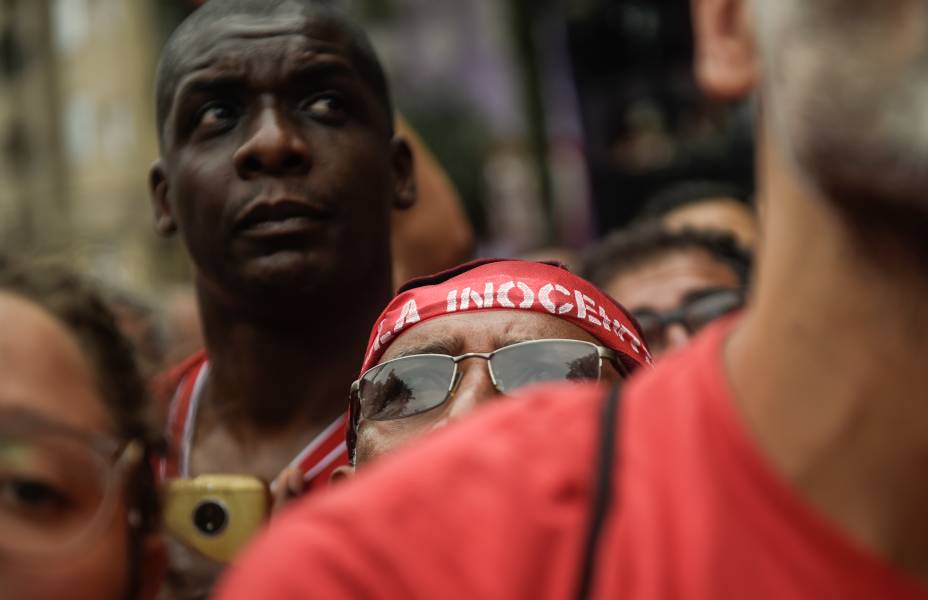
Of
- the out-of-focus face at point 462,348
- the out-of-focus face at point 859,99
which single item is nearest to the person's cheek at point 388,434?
the out-of-focus face at point 462,348

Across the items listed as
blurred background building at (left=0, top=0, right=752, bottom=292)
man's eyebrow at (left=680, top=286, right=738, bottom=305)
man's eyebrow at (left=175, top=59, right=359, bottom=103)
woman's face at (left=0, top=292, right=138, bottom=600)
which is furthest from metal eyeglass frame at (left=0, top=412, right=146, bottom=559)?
man's eyebrow at (left=680, top=286, right=738, bottom=305)

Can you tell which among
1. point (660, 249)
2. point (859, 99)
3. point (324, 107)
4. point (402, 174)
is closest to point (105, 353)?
point (324, 107)

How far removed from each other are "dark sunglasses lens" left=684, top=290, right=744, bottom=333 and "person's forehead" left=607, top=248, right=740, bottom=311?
0.22 metres

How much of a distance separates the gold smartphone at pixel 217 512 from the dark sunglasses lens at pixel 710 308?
6.07ft

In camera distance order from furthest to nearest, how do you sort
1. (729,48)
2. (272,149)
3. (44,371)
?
(272,149), (44,371), (729,48)

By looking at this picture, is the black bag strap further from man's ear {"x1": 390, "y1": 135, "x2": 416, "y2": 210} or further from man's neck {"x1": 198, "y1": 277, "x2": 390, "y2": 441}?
man's ear {"x1": 390, "y1": 135, "x2": 416, "y2": 210}

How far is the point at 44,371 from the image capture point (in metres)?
1.74

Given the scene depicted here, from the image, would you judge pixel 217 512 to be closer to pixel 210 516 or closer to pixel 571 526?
pixel 210 516

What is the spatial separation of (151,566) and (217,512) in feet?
2.36

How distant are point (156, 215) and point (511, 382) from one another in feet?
3.96

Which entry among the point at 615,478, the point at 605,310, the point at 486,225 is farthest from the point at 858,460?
the point at 486,225

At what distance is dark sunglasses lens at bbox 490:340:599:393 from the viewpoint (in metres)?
2.34

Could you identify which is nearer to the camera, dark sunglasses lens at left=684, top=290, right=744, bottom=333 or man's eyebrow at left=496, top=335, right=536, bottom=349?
man's eyebrow at left=496, top=335, right=536, bottom=349

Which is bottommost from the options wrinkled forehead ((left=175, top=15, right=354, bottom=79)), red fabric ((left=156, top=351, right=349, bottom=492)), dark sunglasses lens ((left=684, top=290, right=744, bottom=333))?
dark sunglasses lens ((left=684, top=290, right=744, bottom=333))
